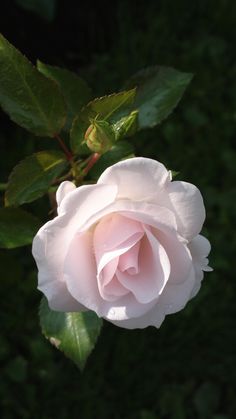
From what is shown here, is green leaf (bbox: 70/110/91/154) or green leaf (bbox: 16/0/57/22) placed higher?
green leaf (bbox: 70/110/91/154)

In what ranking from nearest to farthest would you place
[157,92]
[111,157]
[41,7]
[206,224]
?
[111,157], [157,92], [41,7], [206,224]

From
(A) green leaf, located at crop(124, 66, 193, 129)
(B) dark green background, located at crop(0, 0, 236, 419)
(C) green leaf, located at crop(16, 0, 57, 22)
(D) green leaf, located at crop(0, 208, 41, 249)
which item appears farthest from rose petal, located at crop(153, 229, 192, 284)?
(C) green leaf, located at crop(16, 0, 57, 22)

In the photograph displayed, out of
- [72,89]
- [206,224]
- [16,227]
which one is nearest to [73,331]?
[16,227]

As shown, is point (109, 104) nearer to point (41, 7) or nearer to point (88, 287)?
point (88, 287)

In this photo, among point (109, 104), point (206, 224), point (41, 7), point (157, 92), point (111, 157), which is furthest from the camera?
point (206, 224)

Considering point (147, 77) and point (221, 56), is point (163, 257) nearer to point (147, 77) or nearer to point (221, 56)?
point (147, 77)

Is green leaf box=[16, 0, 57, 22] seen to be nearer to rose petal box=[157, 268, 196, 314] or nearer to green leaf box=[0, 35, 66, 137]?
green leaf box=[0, 35, 66, 137]

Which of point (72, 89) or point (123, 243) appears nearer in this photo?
point (123, 243)

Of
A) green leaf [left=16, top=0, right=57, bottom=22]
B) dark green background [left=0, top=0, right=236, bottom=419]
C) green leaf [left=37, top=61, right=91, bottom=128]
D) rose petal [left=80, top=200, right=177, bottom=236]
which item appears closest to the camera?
rose petal [left=80, top=200, right=177, bottom=236]
